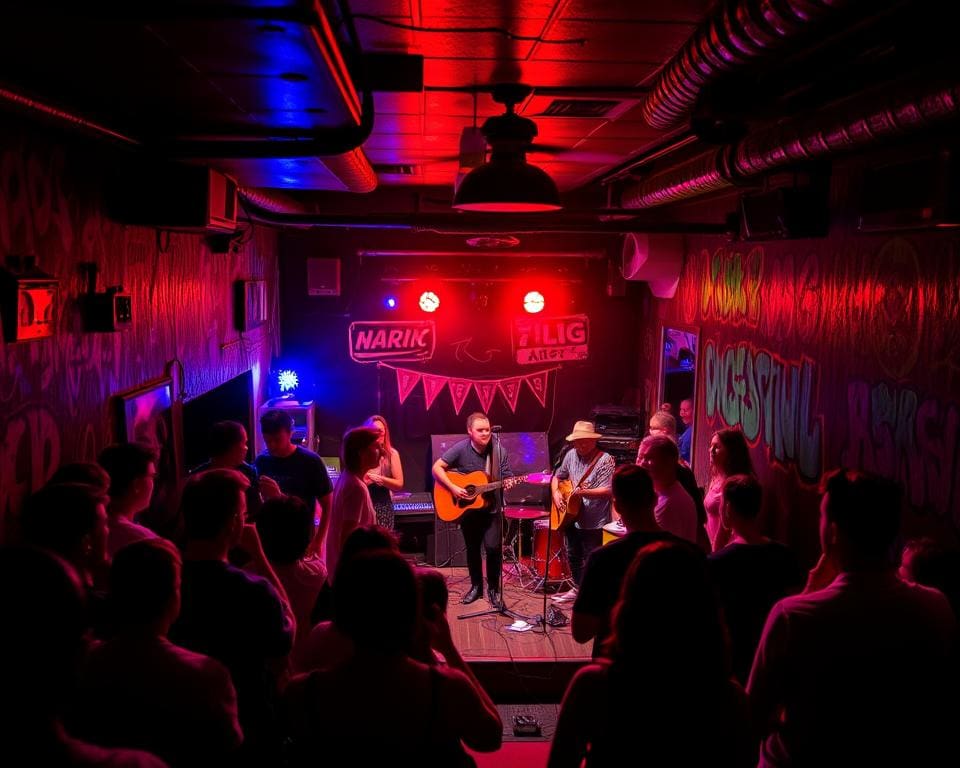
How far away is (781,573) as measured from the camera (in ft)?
10.6

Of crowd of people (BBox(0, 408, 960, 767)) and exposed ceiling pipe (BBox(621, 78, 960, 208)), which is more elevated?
exposed ceiling pipe (BBox(621, 78, 960, 208))

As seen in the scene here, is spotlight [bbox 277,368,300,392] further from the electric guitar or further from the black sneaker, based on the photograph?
the black sneaker

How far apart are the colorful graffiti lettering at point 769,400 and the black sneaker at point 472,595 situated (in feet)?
8.75

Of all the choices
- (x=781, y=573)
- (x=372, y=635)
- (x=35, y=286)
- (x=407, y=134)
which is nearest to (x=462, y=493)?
(x=407, y=134)

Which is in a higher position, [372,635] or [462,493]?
[372,635]

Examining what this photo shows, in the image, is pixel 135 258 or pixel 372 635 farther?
pixel 135 258

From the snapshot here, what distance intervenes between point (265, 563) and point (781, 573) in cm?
208

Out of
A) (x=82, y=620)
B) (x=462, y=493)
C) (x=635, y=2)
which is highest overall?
(x=635, y=2)

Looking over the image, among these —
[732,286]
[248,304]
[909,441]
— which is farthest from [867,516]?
[248,304]

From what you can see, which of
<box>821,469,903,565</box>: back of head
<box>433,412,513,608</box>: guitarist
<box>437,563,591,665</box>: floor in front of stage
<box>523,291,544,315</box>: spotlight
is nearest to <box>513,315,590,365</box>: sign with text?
<box>523,291,544,315</box>: spotlight

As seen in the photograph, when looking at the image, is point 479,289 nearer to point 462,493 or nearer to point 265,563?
point 462,493

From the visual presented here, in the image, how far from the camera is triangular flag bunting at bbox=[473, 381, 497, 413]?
1002 cm

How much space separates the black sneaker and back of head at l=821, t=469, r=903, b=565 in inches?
205

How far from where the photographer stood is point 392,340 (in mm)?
9914
